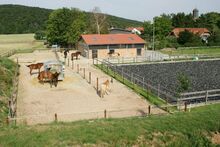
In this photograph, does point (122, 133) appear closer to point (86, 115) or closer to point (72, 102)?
point (86, 115)

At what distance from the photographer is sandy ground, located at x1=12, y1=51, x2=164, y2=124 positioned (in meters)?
14.7

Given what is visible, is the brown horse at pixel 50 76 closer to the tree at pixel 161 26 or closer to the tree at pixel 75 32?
the tree at pixel 75 32

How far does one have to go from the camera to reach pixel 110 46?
131 feet

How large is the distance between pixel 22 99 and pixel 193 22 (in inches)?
2433

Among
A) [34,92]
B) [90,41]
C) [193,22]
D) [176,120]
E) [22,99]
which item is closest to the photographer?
[176,120]

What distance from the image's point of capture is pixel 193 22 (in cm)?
7319

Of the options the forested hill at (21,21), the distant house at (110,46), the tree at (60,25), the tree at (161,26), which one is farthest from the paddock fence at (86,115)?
the forested hill at (21,21)

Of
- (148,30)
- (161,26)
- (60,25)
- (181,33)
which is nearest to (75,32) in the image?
(60,25)

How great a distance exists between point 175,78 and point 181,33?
3267 centimetres

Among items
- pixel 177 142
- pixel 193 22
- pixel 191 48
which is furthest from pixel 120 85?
pixel 193 22

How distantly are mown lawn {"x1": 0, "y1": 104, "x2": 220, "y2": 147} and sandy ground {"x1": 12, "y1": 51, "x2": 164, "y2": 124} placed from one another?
2.30 m

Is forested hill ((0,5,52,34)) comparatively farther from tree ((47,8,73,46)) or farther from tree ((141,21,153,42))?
tree ((47,8,73,46))

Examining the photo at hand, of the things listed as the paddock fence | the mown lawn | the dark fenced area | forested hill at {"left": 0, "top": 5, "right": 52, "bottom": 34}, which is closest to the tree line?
the dark fenced area

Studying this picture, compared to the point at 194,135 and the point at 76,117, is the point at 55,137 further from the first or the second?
the point at 194,135
